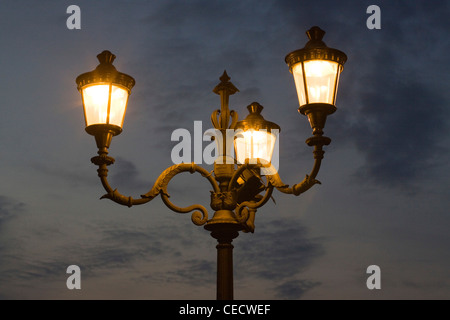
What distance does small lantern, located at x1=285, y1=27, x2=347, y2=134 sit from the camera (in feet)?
23.9

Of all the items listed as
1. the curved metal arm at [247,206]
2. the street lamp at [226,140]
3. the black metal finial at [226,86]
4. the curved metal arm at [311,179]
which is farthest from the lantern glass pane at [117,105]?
the curved metal arm at [311,179]

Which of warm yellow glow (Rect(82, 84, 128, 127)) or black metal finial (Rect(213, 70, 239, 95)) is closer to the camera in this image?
warm yellow glow (Rect(82, 84, 128, 127))

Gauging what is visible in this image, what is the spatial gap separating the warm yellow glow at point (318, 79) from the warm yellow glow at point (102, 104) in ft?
6.88

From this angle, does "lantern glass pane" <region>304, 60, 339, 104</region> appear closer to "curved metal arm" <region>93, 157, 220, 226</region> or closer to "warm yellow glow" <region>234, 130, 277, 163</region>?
"curved metal arm" <region>93, 157, 220, 226</region>

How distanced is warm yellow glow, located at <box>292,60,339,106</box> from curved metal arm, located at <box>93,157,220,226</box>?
1618 mm

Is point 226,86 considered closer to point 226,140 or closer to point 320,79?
point 226,140

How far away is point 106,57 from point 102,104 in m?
0.62

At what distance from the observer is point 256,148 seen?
9.51m

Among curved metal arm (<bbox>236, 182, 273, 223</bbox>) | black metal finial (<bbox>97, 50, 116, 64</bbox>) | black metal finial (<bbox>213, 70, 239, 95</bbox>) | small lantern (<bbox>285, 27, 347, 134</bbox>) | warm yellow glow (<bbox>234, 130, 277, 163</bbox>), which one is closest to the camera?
small lantern (<bbox>285, 27, 347, 134</bbox>)

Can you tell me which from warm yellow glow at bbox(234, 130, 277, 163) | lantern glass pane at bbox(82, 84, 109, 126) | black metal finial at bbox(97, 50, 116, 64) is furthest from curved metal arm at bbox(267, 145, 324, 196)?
black metal finial at bbox(97, 50, 116, 64)

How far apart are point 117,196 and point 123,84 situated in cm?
131

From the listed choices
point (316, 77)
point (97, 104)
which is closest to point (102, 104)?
point (97, 104)
